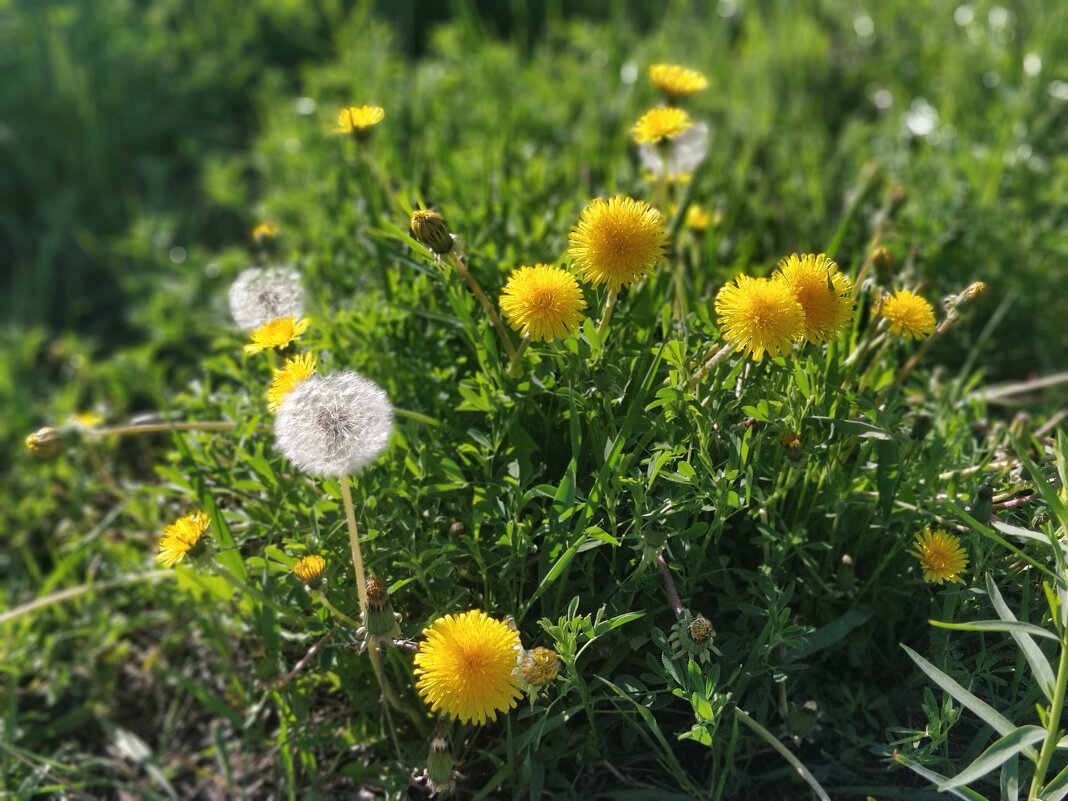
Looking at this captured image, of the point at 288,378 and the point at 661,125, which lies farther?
the point at 661,125

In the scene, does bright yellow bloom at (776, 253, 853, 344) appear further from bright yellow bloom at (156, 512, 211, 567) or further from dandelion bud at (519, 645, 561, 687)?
bright yellow bloom at (156, 512, 211, 567)

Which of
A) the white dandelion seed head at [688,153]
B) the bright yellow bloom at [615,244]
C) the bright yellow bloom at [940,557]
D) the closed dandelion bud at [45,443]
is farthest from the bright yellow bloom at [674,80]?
the closed dandelion bud at [45,443]

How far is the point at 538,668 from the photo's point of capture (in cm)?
136

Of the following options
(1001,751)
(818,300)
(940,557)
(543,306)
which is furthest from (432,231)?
(1001,751)

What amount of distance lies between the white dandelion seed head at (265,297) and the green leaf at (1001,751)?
119 cm

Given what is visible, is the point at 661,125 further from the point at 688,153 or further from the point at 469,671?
the point at 469,671

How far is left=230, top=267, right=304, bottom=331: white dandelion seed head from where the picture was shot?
1.76m

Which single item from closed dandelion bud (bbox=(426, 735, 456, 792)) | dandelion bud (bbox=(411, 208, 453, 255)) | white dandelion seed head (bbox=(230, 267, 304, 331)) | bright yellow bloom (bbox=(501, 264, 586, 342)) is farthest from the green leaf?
white dandelion seed head (bbox=(230, 267, 304, 331))

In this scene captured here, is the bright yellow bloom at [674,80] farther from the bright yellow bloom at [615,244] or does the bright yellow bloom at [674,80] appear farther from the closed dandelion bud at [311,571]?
the closed dandelion bud at [311,571]

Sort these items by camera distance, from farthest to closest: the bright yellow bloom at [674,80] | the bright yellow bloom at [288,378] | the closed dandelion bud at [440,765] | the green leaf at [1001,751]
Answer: the bright yellow bloom at [674,80] < the bright yellow bloom at [288,378] < the closed dandelion bud at [440,765] < the green leaf at [1001,751]

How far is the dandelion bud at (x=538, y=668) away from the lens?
4.47ft

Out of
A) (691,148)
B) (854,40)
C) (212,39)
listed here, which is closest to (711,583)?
(691,148)

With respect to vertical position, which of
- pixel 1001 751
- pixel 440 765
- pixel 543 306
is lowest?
pixel 440 765

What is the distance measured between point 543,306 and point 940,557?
0.68m
